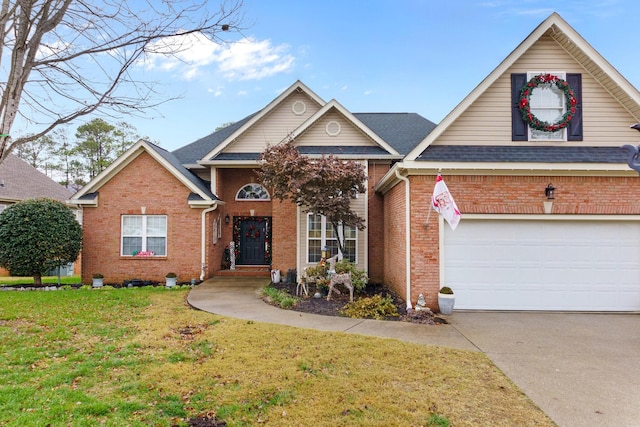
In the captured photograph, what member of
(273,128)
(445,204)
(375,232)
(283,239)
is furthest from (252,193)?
(445,204)

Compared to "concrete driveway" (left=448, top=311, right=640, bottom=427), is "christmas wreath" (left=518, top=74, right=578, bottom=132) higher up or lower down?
higher up

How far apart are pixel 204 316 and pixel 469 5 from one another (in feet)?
40.3

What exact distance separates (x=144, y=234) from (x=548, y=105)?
42.5ft

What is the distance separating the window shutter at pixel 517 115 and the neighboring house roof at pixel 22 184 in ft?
69.6

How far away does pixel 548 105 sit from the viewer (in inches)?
327

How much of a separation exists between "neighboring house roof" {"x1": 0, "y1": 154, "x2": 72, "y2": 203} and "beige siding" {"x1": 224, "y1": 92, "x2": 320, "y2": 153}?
12.5m

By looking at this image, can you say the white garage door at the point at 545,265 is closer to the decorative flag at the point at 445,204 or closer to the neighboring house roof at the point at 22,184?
the decorative flag at the point at 445,204

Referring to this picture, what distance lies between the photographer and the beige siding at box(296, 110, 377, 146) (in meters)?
12.0

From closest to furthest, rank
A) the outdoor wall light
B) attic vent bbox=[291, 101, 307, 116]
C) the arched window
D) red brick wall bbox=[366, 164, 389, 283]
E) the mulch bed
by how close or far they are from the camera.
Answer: the mulch bed, the outdoor wall light, red brick wall bbox=[366, 164, 389, 283], attic vent bbox=[291, 101, 307, 116], the arched window

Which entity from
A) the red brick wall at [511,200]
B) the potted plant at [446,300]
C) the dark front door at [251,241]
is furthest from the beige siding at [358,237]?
the potted plant at [446,300]

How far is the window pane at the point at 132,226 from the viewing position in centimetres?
1234

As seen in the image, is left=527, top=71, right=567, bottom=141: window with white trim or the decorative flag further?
left=527, top=71, right=567, bottom=141: window with white trim

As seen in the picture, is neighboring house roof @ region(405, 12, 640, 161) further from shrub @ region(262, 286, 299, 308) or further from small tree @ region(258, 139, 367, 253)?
shrub @ region(262, 286, 299, 308)

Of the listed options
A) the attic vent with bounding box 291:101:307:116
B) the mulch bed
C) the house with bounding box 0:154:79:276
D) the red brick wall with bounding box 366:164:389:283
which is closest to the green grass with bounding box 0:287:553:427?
the mulch bed
